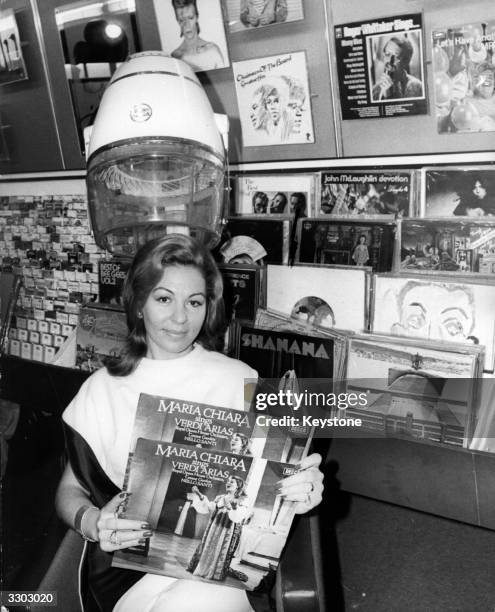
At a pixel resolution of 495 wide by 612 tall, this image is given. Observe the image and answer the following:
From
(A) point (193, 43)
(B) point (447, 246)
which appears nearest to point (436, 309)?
(B) point (447, 246)

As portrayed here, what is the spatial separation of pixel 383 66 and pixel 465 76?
9.0 inches

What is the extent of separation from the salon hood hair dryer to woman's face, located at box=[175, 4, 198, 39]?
0.63 meters

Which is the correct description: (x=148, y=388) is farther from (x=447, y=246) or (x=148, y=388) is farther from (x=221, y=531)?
(x=447, y=246)

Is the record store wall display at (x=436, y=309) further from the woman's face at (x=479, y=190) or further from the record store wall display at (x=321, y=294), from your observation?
the woman's face at (x=479, y=190)

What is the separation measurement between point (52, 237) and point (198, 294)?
4.53 ft

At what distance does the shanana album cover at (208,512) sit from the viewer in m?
1.02

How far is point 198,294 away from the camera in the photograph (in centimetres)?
134

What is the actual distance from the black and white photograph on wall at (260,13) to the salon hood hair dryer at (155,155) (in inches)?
22.1

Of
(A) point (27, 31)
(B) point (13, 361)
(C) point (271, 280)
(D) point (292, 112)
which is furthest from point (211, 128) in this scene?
(B) point (13, 361)

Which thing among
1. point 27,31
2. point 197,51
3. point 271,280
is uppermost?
point 27,31

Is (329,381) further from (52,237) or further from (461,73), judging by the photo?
(52,237)

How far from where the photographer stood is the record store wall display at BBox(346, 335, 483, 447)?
160 centimetres

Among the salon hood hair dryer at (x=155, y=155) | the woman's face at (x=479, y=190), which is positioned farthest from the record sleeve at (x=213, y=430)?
the woman's face at (x=479, y=190)

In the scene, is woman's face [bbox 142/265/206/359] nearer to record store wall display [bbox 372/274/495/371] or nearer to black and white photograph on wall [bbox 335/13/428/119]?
record store wall display [bbox 372/274/495/371]
